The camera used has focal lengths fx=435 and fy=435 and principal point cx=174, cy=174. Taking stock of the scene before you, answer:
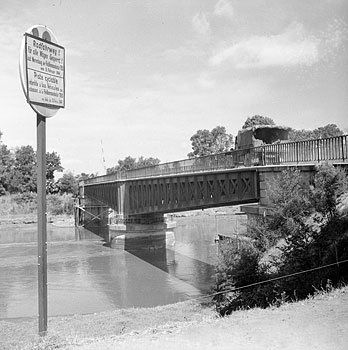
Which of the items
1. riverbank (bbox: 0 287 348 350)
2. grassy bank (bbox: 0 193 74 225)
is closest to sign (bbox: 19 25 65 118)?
riverbank (bbox: 0 287 348 350)

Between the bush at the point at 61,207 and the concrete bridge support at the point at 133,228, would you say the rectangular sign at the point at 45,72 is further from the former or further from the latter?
the bush at the point at 61,207

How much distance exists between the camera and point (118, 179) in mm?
40344

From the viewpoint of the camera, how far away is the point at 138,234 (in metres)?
38.9

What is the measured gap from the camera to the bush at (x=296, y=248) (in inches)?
427

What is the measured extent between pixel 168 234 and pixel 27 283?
59.7 feet

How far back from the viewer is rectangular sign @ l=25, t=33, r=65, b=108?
640 cm

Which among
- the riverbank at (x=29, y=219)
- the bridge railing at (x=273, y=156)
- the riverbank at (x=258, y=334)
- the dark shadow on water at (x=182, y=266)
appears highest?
the bridge railing at (x=273, y=156)

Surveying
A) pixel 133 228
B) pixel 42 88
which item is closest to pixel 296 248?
pixel 42 88

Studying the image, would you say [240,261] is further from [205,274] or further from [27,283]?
[27,283]

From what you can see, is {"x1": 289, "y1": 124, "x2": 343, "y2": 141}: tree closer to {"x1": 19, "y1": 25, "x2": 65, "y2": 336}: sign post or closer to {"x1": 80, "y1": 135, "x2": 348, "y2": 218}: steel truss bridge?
{"x1": 80, "y1": 135, "x2": 348, "y2": 218}: steel truss bridge

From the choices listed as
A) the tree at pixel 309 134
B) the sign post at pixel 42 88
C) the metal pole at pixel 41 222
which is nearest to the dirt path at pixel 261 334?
the metal pole at pixel 41 222

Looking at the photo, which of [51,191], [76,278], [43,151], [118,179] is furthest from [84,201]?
[43,151]

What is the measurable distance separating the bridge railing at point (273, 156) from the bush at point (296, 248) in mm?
1853

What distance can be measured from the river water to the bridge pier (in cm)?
105
